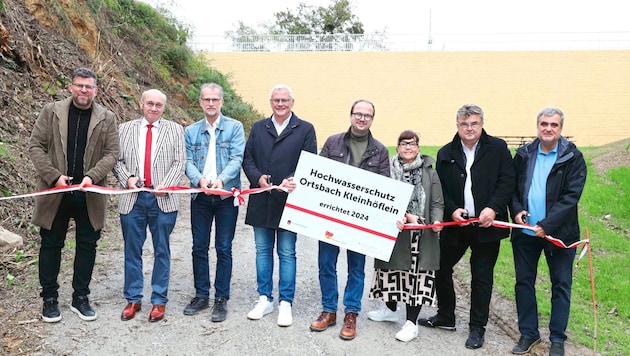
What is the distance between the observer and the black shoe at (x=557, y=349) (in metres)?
4.43

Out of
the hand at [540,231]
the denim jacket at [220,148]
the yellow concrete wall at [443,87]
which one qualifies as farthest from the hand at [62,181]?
the yellow concrete wall at [443,87]

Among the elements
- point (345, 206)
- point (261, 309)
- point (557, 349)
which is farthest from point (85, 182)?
point (557, 349)

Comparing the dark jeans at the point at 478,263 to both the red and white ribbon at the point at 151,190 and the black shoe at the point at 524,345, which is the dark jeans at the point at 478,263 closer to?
the black shoe at the point at 524,345

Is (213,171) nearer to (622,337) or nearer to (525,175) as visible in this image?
(525,175)

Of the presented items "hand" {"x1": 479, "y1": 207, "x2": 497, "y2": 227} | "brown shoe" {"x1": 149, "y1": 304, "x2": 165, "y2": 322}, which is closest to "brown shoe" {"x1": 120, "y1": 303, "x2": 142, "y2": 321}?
"brown shoe" {"x1": 149, "y1": 304, "x2": 165, "y2": 322}

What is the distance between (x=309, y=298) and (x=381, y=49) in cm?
2511

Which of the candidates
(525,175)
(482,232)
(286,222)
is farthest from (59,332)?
(525,175)

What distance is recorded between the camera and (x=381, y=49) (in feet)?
95.6

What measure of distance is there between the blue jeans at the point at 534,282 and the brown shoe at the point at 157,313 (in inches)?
124

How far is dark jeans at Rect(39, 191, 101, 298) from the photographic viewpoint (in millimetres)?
4699

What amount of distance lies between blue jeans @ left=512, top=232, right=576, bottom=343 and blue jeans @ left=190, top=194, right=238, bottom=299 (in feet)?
8.39

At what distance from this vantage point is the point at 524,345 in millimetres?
4574

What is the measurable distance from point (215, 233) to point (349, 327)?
4.91 ft

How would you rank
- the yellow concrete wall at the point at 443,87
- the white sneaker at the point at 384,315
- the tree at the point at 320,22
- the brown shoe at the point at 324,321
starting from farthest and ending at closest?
the tree at the point at 320,22, the yellow concrete wall at the point at 443,87, the white sneaker at the point at 384,315, the brown shoe at the point at 324,321
